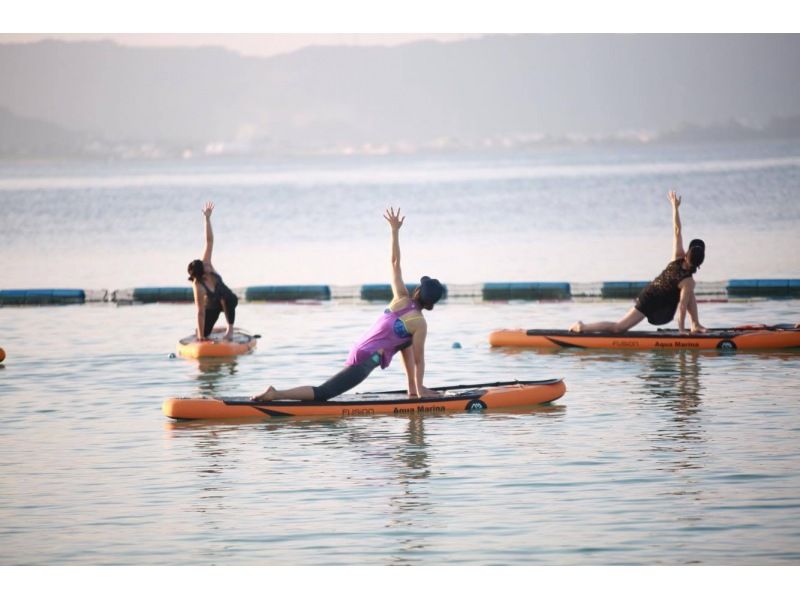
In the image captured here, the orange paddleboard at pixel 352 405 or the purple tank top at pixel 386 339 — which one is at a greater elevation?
the purple tank top at pixel 386 339

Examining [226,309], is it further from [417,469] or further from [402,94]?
[402,94]

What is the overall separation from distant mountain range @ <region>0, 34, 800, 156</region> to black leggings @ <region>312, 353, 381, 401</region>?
72.1m

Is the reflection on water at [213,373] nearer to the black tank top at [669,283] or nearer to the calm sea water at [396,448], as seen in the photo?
the calm sea water at [396,448]

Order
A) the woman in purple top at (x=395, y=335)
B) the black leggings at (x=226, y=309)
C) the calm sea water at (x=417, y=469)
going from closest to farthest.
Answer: the calm sea water at (x=417, y=469), the woman in purple top at (x=395, y=335), the black leggings at (x=226, y=309)

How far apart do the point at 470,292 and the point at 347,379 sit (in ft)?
46.5

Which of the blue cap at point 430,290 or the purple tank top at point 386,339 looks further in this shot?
the purple tank top at point 386,339

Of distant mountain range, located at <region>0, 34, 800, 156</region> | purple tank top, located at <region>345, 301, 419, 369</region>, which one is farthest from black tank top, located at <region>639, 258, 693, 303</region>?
Result: distant mountain range, located at <region>0, 34, 800, 156</region>

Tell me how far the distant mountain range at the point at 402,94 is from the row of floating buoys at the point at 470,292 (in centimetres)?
5903

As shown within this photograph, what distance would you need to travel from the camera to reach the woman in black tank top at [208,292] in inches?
810

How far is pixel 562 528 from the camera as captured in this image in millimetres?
11688

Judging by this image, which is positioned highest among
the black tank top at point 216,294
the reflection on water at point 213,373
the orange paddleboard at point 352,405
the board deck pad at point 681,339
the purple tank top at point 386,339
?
the black tank top at point 216,294

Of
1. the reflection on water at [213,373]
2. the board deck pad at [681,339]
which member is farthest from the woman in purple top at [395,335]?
the board deck pad at [681,339]

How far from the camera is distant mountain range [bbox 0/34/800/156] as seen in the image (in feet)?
344

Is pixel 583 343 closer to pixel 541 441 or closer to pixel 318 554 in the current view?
pixel 541 441
